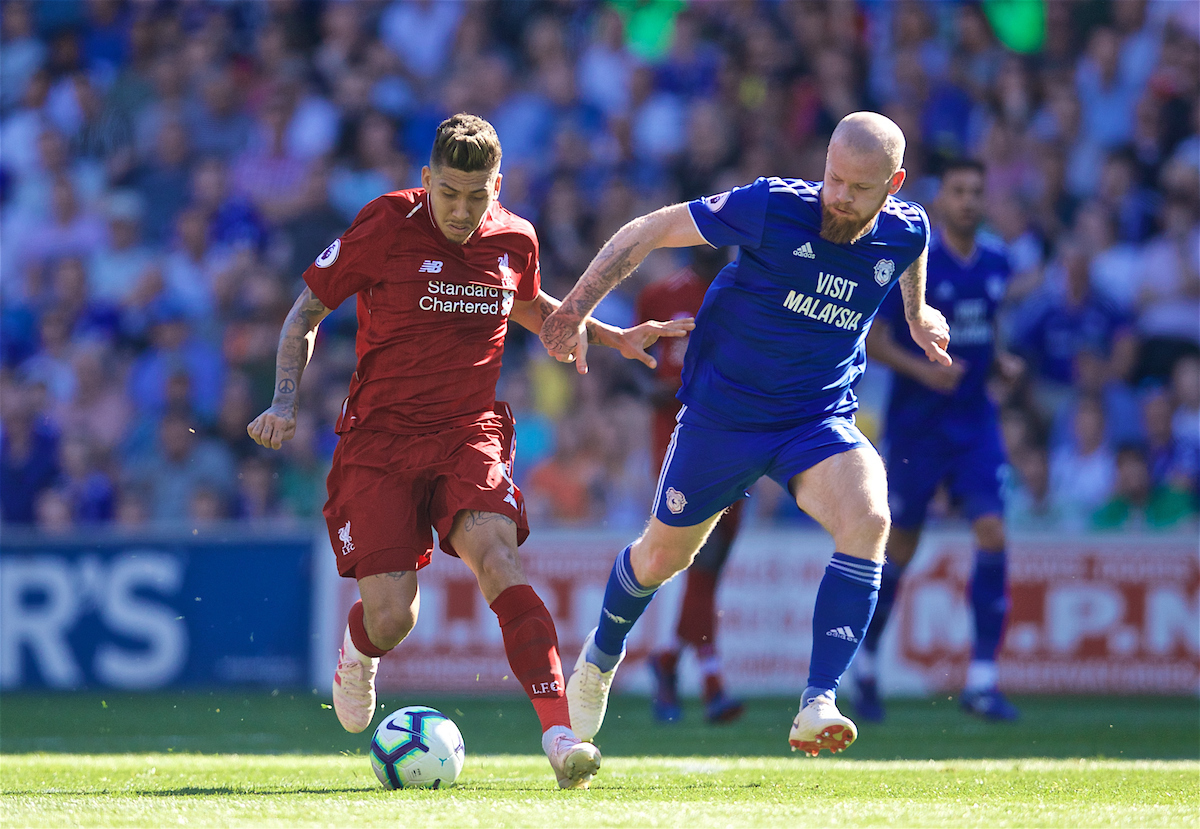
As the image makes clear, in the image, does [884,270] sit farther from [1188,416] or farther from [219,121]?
[219,121]

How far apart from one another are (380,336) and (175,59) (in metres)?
11.1

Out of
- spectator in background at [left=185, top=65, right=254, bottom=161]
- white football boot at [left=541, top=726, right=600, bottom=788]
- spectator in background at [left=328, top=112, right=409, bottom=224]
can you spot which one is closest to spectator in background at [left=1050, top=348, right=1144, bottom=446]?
spectator in background at [left=328, top=112, right=409, bottom=224]

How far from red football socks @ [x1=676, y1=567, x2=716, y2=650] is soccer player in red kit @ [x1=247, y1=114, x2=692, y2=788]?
2835 mm

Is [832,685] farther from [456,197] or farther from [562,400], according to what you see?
[562,400]

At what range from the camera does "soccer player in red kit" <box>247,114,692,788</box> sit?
5.81 metres

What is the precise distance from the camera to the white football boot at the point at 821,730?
5.27 metres

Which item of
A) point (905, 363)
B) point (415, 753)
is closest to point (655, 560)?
point (415, 753)

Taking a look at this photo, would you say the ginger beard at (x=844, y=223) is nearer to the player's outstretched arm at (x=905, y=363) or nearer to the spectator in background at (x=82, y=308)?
the player's outstretched arm at (x=905, y=363)

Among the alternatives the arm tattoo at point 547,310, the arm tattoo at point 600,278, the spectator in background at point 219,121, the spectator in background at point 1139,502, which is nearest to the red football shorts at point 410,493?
the arm tattoo at point 547,310

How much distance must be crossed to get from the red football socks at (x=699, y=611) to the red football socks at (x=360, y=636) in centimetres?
281

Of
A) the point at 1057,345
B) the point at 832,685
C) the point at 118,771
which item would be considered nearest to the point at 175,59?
the point at 1057,345

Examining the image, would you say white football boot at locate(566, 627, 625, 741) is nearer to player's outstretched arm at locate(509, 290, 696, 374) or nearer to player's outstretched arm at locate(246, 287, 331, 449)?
player's outstretched arm at locate(509, 290, 696, 374)

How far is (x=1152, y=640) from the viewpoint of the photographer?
10.7 meters

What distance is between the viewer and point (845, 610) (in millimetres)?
5691
